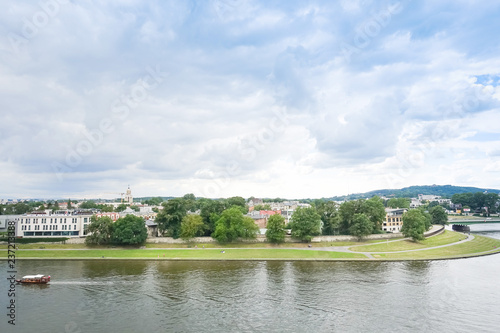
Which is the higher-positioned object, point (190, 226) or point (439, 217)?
point (190, 226)

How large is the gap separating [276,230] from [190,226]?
22340 mm

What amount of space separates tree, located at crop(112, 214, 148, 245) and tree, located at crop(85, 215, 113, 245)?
1.66 metres

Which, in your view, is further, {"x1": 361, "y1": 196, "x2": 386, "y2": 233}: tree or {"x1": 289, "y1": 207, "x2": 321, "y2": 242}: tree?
{"x1": 361, "y1": 196, "x2": 386, "y2": 233}: tree

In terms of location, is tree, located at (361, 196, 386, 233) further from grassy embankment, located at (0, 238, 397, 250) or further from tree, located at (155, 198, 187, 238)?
tree, located at (155, 198, 187, 238)

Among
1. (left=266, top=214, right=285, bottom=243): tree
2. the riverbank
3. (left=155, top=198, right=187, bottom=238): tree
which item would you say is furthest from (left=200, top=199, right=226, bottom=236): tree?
(left=266, top=214, right=285, bottom=243): tree

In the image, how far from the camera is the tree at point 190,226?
81.9m

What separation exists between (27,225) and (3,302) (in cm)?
6050

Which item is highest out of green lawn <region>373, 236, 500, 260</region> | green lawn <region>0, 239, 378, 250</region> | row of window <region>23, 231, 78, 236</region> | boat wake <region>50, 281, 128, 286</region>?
row of window <region>23, 231, 78, 236</region>

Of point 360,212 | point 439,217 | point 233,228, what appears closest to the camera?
point 233,228

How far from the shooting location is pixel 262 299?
41.3m

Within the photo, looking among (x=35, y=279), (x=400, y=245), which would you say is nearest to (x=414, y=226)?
(x=400, y=245)

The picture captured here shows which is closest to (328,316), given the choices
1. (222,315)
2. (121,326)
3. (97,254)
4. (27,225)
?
(222,315)

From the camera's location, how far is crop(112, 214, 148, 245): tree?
3067 inches

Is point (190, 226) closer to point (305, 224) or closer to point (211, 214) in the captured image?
point (211, 214)
